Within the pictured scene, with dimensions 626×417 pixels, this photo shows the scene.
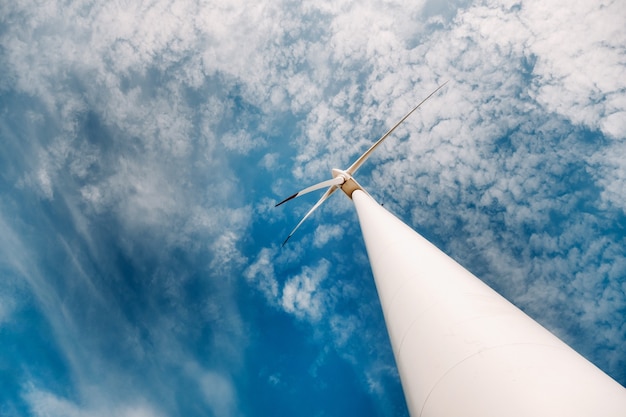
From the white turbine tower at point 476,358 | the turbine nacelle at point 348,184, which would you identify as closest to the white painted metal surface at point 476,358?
the white turbine tower at point 476,358

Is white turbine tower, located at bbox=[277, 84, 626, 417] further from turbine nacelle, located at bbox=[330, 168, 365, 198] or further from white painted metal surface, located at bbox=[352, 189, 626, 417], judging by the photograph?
turbine nacelle, located at bbox=[330, 168, 365, 198]

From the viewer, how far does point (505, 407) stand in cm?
427

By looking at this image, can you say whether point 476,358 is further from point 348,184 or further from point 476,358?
point 348,184

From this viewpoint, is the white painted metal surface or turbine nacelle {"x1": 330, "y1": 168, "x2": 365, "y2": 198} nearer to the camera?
the white painted metal surface

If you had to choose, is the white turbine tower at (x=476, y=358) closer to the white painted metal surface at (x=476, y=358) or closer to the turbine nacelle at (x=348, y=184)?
the white painted metal surface at (x=476, y=358)

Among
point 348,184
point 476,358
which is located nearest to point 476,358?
point 476,358

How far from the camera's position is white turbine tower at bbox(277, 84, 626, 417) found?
419 centimetres

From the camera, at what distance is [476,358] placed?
5.11 metres

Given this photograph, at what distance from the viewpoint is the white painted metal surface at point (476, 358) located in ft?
13.7

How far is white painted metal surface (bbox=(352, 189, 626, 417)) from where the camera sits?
13.7ft

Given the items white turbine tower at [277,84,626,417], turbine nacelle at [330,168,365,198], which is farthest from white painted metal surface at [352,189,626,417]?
turbine nacelle at [330,168,365,198]

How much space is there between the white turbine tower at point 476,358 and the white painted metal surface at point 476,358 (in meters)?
0.01

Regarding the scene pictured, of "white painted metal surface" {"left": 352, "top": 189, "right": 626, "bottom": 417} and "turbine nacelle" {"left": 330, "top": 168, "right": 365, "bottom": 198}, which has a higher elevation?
"turbine nacelle" {"left": 330, "top": 168, "right": 365, "bottom": 198}

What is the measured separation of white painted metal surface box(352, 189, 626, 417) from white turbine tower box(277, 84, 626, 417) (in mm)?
12
